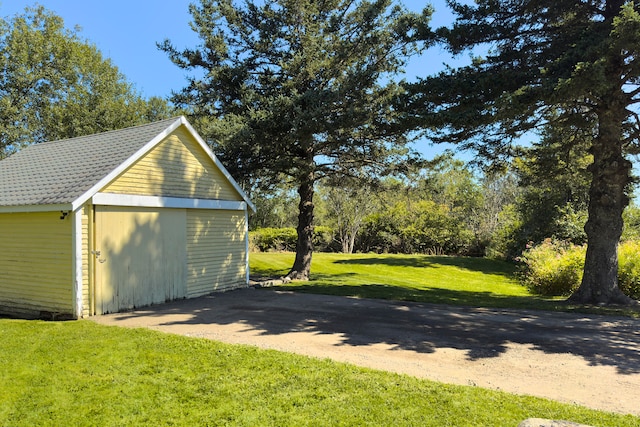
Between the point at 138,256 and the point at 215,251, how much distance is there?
8.68ft

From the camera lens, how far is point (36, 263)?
9695 millimetres

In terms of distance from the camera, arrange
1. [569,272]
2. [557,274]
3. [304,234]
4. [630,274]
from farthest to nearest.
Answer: [304,234] → [557,274] → [569,272] → [630,274]

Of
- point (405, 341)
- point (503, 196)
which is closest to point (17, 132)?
point (405, 341)

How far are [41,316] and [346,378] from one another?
24.5 feet

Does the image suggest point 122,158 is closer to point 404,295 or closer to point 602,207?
point 404,295

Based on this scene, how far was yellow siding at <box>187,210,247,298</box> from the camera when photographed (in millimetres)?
11914

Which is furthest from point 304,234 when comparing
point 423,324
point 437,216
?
point 437,216

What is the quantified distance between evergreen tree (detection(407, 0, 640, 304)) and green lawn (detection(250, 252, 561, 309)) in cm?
209

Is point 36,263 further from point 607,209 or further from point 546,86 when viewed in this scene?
point 607,209

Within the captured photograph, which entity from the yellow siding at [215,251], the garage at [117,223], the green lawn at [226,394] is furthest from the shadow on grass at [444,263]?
the green lawn at [226,394]

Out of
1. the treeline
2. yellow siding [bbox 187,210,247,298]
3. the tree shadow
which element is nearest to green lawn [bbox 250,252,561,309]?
the tree shadow

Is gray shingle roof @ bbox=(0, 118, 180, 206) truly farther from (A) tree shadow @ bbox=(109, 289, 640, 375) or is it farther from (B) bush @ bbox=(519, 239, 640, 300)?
(B) bush @ bbox=(519, 239, 640, 300)

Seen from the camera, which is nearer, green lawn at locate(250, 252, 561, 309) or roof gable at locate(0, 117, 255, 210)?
roof gable at locate(0, 117, 255, 210)

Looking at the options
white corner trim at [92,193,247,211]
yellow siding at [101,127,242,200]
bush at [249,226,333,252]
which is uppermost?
yellow siding at [101,127,242,200]
